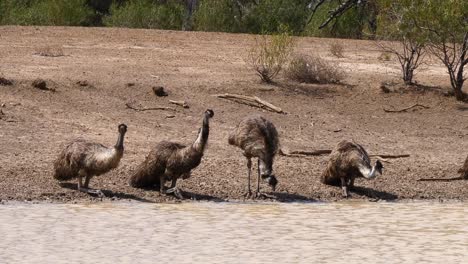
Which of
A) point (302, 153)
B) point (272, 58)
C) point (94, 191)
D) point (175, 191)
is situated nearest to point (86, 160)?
point (94, 191)

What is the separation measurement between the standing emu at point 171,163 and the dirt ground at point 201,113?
17cm

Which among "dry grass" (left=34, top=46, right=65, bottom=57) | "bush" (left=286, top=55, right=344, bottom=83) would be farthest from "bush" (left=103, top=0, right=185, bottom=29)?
"bush" (left=286, top=55, right=344, bottom=83)

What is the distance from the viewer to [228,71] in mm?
20828

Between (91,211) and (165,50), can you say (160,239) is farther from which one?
(165,50)

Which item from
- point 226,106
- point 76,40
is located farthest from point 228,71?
point 76,40

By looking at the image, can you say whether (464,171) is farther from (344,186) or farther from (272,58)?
(272,58)

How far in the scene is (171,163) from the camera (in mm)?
13891

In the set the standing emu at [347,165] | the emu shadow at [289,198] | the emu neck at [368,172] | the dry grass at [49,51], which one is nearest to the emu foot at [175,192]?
the emu shadow at [289,198]

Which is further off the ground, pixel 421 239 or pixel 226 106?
pixel 226 106

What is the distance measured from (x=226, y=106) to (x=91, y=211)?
6.14 m

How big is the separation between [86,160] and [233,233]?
2.55 m

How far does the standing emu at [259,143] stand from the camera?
14.2m

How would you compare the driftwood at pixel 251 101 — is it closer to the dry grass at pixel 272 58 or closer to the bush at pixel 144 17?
the dry grass at pixel 272 58

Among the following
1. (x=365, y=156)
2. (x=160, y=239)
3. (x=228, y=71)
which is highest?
(x=228, y=71)
